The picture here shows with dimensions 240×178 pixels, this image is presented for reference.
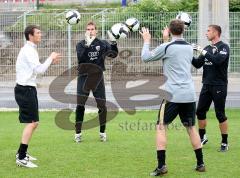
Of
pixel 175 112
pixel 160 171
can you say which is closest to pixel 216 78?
pixel 175 112

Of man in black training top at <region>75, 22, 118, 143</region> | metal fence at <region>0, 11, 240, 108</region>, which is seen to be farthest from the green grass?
metal fence at <region>0, 11, 240, 108</region>

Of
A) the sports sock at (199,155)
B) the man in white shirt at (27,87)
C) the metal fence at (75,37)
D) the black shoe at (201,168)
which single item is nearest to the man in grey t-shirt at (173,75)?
the sports sock at (199,155)

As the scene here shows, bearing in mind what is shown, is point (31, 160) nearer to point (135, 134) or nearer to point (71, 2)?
point (135, 134)

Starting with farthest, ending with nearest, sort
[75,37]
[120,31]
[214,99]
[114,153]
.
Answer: [75,37] → [120,31] → [214,99] → [114,153]

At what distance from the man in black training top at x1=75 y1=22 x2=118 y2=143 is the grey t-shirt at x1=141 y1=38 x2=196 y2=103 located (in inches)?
111

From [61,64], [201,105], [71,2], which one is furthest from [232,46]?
[71,2]

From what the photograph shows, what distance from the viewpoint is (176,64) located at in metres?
8.07

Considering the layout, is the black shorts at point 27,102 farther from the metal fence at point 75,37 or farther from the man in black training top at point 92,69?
the metal fence at point 75,37

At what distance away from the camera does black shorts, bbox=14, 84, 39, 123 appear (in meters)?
8.66

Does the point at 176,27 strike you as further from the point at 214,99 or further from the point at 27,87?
the point at 27,87

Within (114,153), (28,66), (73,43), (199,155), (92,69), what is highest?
(73,43)

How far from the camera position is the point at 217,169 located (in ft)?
27.8

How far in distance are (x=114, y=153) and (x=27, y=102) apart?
1.82m

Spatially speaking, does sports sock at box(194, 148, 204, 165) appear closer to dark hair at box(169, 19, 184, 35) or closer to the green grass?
the green grass
